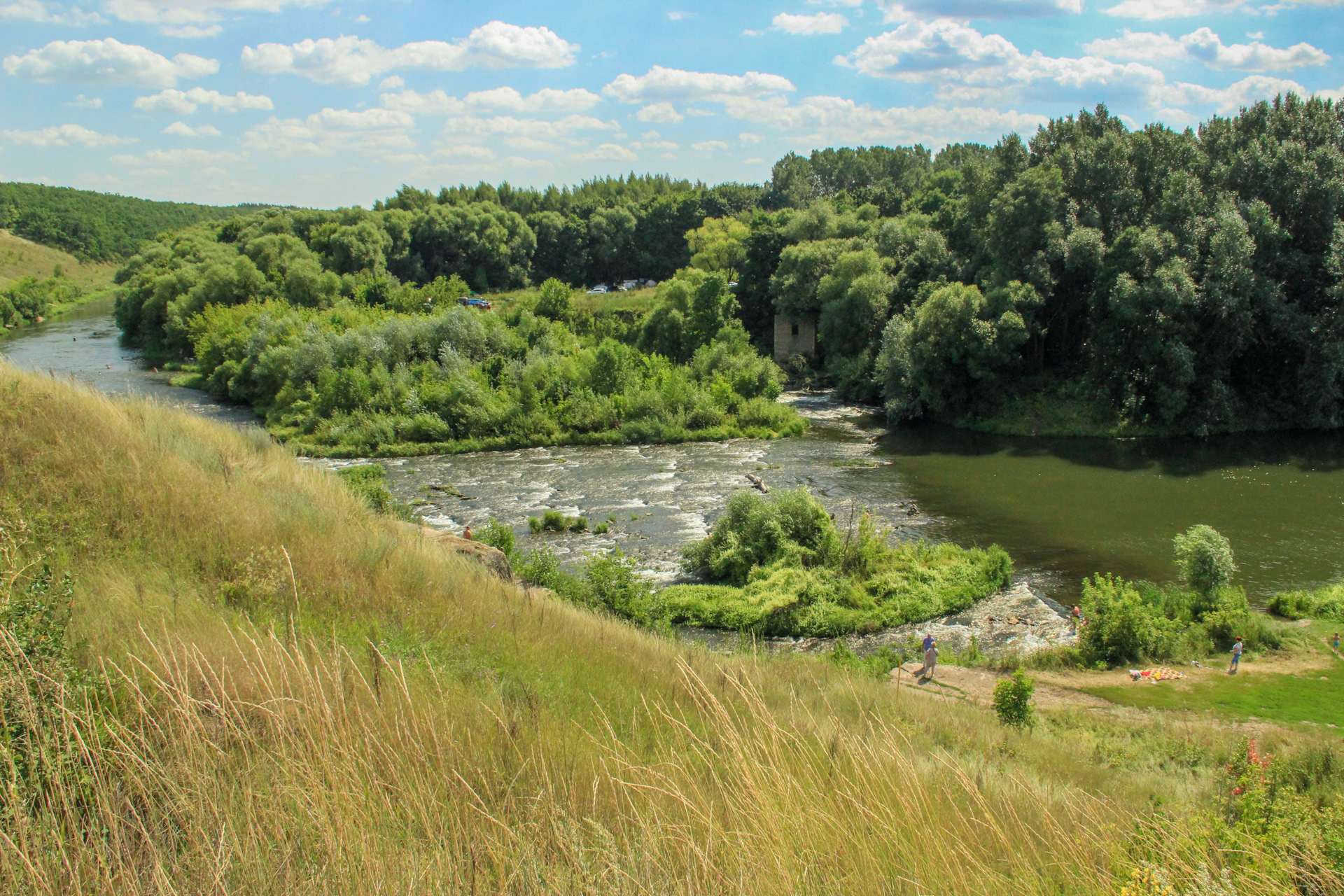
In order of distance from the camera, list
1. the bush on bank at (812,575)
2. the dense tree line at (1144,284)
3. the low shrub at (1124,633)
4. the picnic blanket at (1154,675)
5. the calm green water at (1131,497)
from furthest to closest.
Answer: the dense tree line at (1144,284)
the calm green water at (1131,497)
the bush on bank at (812,575)
the low shrub at (1124,633)
the picnic blanket at (1154,675)

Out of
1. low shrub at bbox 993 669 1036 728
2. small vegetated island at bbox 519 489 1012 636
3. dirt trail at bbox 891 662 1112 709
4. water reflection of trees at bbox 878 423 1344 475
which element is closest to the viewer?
Result: low shrub at bbox 993 669 1036 728

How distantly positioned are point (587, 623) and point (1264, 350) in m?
47.4

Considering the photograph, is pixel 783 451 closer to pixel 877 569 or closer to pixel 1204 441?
pixel 877 569

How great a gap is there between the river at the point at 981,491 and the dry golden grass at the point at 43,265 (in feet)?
357

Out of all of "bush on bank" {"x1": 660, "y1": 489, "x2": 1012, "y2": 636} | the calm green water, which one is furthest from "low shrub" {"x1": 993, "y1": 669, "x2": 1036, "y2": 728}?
the calm green water

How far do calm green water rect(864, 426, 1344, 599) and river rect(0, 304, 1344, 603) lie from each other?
0.29 feet

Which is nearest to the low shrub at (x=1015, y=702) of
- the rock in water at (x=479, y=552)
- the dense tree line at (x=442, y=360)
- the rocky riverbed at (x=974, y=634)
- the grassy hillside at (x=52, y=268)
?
the rocky riverbed at (x=974, y=634)

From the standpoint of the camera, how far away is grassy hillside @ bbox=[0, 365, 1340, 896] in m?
3.99

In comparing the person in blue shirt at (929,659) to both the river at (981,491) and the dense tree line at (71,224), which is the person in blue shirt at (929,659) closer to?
the river at (981,491)

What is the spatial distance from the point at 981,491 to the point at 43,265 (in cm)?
14765

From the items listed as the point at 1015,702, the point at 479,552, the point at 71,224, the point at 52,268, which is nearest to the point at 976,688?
the point at 1015,702

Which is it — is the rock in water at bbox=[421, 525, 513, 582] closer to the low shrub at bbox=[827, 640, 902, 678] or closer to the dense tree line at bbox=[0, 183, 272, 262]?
the low shrub at bbox=[827, 640, 902, 678]

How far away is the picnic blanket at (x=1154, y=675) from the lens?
17984 mm

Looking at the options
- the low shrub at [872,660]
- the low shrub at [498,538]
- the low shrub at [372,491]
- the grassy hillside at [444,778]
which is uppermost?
the grassy hillside at [444,778]
